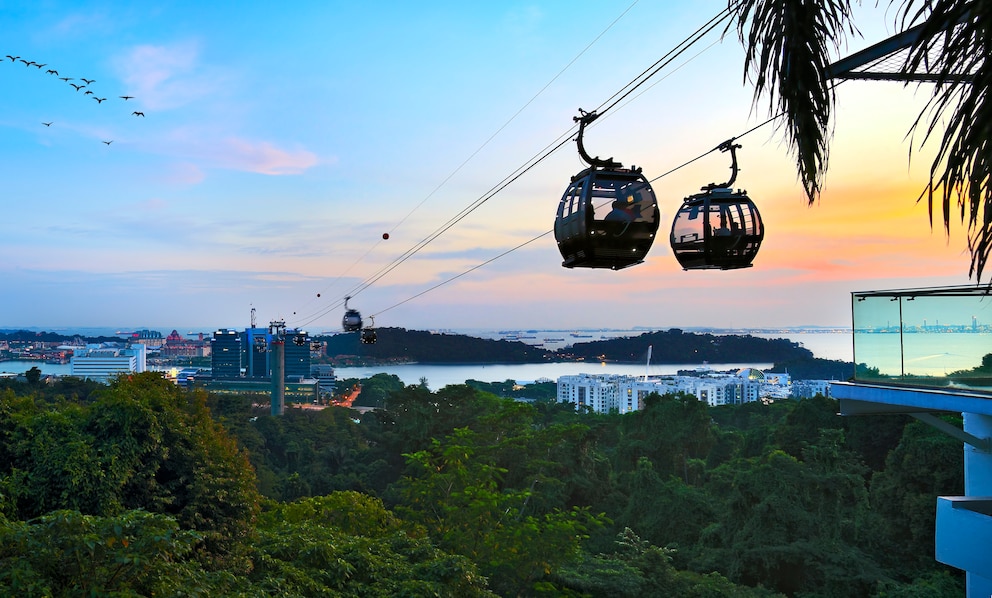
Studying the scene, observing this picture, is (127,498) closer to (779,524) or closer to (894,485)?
(779,524)

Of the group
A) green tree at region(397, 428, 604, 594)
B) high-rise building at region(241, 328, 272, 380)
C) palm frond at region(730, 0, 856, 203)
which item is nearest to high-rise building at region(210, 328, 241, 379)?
high-rise building at region(241, 328, 272, 380)

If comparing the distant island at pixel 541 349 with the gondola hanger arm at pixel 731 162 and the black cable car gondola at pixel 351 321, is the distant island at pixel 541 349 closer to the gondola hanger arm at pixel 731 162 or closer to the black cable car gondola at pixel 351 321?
the black cable car gondola at pixel 351 321

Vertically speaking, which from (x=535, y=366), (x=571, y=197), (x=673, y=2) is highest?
(x=673, y=2)

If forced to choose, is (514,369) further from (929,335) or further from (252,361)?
(929,335)

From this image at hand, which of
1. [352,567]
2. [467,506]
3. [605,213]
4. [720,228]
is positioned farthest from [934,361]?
[467,506]

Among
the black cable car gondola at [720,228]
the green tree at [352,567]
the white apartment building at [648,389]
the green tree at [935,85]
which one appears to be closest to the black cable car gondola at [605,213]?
the black cable car gondola at [720,228]

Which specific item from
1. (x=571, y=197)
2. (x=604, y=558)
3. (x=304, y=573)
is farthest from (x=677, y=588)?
(x=571, y=197)
